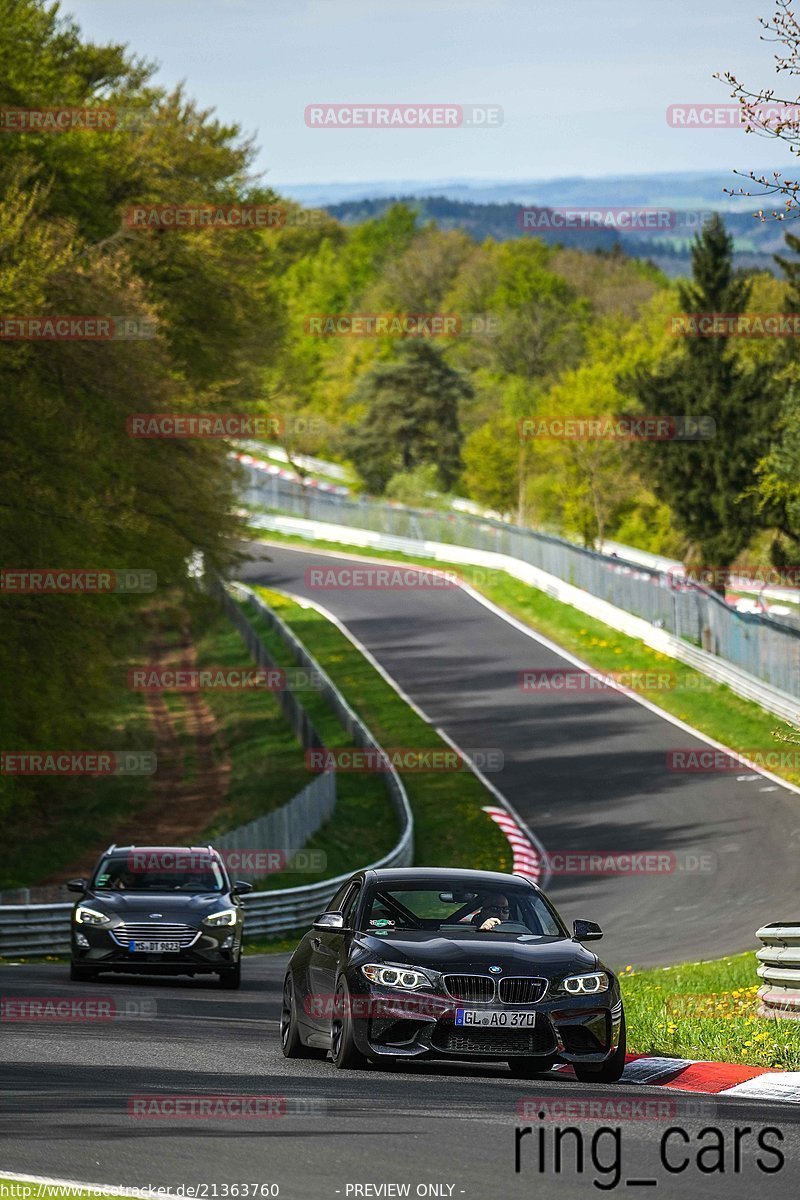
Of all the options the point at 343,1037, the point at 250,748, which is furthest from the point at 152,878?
the point at 250,748

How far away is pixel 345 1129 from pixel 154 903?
1056 centimetres

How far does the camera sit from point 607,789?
40.9 metres

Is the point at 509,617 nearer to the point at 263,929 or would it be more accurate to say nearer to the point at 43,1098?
the point at 263,929

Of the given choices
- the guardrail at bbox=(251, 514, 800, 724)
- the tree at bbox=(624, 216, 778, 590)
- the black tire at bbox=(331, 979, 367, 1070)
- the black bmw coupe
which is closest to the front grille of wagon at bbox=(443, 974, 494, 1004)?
the black bmw coupe

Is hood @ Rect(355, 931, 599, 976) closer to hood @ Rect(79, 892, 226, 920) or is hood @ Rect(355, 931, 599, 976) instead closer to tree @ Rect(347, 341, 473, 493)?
hood @ Rect(79, 892, 226, 920)

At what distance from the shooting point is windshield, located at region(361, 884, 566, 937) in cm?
1210

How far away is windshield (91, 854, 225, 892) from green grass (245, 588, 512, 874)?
42.4 feet

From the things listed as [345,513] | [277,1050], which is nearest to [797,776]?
[277,1050]

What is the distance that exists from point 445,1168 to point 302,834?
25.5m

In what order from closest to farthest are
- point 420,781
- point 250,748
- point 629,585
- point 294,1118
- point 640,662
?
point 294,1118 < point 420,781 < point 250,748 < point 640,662 < point 629,585

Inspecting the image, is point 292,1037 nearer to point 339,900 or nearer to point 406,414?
point 339,900

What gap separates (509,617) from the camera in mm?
64438

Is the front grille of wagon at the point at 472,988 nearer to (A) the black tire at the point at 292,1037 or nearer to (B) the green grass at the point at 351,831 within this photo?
(A) the black tire at the point at 292,1037

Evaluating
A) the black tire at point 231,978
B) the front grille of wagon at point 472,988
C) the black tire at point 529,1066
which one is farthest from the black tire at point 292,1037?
the black tire at point 231,978
